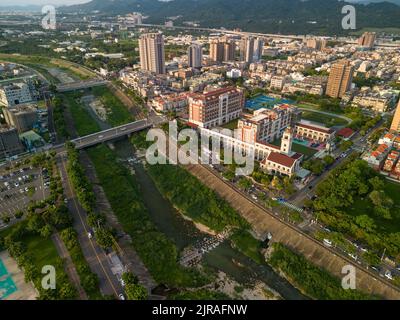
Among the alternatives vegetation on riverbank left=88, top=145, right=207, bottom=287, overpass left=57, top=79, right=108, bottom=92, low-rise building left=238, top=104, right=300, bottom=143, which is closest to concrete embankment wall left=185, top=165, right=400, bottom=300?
vegetation on riverbank left=88, top=145, right=207, bottom=287

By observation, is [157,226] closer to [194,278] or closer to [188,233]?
[188,233]

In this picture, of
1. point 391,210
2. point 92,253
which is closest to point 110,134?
point 92,253

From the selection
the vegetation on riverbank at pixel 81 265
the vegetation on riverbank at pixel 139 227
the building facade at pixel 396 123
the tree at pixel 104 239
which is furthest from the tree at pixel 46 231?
the building facade at pixel 396 123

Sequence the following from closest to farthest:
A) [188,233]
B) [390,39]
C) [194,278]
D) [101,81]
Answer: [194,278] → [188,233] → [101,81] → [390,39]

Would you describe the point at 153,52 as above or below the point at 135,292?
above

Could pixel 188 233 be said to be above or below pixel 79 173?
below

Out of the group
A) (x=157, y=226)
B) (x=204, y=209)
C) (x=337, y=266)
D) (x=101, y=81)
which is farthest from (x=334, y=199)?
(x=101, y=81)

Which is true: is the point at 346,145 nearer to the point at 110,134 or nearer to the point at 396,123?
the point at 396,123
